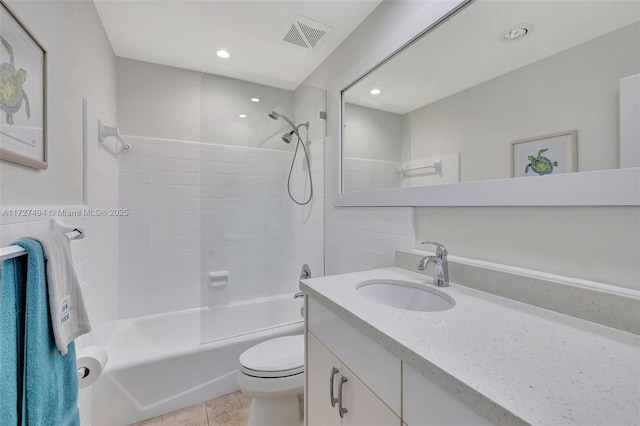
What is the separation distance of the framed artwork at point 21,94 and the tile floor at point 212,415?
4.94 ft

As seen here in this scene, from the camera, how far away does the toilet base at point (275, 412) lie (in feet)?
4.36

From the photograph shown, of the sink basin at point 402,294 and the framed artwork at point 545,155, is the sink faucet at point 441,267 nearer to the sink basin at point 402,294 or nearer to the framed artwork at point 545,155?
the sink basin at point 402,294

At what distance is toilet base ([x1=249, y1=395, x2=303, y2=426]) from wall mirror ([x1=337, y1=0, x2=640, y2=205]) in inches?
47.0

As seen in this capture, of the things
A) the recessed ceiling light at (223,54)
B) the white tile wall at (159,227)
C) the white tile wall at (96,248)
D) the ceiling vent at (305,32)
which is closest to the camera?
the white tile wall at (96,248)

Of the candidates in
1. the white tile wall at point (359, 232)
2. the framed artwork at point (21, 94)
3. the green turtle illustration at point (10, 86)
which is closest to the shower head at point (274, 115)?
the white tile wall at point (359, 232)

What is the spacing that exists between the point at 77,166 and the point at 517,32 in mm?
2015

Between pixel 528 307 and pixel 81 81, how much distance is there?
221 centimetres

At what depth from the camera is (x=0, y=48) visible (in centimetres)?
75

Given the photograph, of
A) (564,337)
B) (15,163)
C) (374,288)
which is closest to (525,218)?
(564,337)

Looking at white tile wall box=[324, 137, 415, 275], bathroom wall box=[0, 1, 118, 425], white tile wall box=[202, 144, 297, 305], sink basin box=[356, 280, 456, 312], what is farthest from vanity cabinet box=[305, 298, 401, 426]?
white tile wall box=[202, 144, 297, 305]

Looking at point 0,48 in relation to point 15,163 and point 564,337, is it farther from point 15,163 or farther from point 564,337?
point 564,337

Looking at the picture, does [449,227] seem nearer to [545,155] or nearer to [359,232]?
[545,155]

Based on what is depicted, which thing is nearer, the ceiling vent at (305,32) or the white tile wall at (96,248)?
the white tile wall at (96,248)

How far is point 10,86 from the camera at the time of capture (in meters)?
0.80
